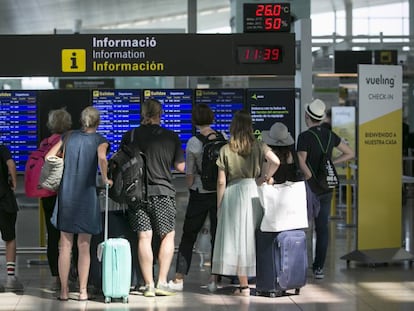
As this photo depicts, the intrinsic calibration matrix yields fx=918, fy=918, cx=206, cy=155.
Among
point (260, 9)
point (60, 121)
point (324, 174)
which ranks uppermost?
point (260, 9)

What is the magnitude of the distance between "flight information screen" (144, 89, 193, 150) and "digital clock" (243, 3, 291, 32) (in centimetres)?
93

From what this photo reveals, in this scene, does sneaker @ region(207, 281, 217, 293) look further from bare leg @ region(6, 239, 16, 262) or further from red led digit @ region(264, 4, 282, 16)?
red led digit @ region(264, 4, 282, 16)

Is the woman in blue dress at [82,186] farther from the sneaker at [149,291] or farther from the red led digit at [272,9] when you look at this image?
the red led digit at [272,9]

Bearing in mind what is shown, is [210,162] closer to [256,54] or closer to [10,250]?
[10,250]

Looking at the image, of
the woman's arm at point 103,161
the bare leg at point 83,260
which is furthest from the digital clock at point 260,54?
the bare leg at point 83,260

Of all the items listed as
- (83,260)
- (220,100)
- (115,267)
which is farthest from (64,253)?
(220,100)

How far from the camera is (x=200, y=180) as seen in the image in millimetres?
7223

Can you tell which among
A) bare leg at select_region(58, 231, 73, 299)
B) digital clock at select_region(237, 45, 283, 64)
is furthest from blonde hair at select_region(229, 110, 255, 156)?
digital clock at select_region(237, 45, 283, 64)

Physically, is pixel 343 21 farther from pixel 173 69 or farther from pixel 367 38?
pixel 173 69

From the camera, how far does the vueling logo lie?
8.93m

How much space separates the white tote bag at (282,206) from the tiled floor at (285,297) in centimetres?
57

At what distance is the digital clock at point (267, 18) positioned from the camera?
908 cm

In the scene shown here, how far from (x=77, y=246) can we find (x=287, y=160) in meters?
1.82

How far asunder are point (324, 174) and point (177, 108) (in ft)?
6.72
